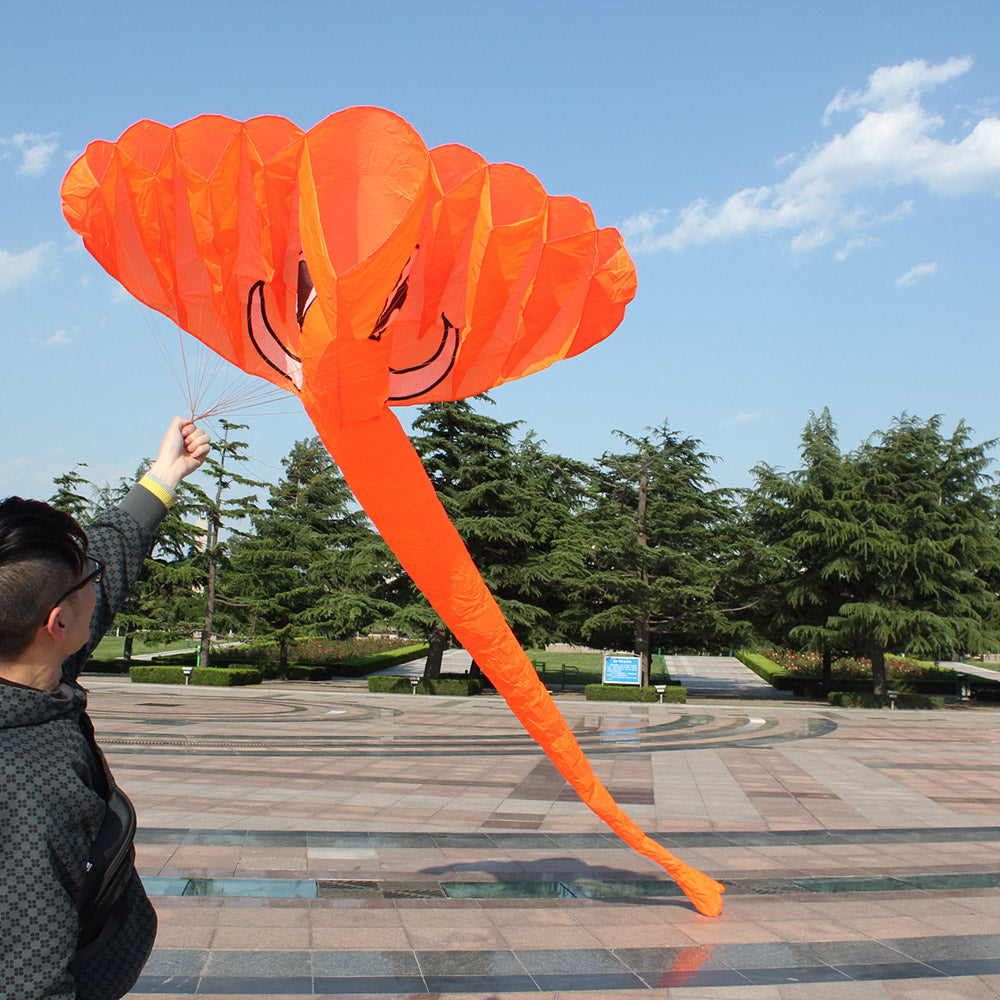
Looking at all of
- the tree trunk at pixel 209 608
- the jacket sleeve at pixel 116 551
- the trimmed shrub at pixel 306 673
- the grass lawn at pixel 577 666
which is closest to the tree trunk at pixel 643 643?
the grass lawn at pixel 577 666

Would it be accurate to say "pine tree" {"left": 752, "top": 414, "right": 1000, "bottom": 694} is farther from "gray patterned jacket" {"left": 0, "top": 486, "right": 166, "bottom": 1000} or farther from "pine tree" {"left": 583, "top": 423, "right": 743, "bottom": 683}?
"gray patterned jacket" {"left": 0, "top": 486, "right": 166, "bottom": 1000}

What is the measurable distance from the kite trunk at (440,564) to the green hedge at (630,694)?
23.6 m

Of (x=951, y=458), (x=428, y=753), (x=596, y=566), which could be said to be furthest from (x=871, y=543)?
(x=428, y=753)

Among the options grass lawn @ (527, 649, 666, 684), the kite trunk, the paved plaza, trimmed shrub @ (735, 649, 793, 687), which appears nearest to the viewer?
the kite trunk

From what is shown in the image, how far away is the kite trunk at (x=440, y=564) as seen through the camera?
4586 mm

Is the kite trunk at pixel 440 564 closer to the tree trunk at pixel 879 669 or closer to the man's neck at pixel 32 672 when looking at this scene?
the man's neck at pixel 32 672

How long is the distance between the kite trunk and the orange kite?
1 cm

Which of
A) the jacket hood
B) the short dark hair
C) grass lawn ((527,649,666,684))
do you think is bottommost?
grass lawn ((527,649,666,684))

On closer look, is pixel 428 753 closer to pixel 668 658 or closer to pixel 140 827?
pixel 140 827

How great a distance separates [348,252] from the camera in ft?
13.9

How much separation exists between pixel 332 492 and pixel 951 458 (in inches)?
1122

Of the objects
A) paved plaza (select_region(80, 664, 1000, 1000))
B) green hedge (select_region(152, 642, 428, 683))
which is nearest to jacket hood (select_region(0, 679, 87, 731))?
paved plaza (select_region(80, 664, 1000, 1000))

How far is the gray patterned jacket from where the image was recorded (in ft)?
5.56

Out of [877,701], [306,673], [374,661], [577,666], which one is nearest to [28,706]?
[877,701]
